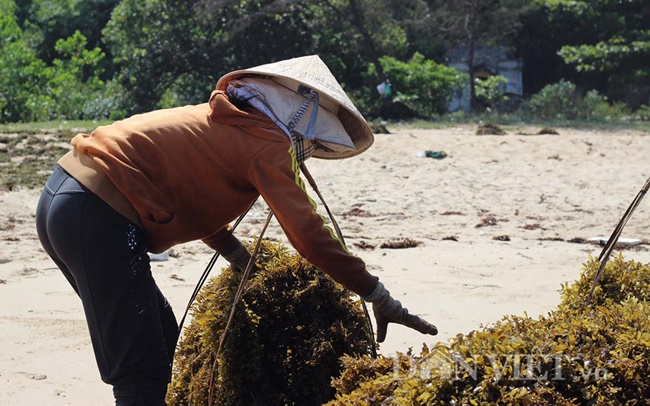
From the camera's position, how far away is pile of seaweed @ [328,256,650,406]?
88.6 inches

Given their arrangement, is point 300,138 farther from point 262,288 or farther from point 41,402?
point 41,402

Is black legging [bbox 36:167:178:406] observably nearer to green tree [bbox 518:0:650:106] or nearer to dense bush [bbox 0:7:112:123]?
dense bush [bbox 0:7:112:123]

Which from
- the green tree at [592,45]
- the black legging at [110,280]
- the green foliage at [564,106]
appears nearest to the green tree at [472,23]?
the green tree at [592,45]

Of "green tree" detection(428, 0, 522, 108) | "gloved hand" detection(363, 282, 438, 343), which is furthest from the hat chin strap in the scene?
"green tree" detection(428, 0, 522, 108)

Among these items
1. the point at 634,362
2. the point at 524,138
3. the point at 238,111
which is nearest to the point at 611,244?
the point at 634,362

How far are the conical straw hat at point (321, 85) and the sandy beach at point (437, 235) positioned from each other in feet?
4.98

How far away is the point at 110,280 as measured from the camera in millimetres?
2924

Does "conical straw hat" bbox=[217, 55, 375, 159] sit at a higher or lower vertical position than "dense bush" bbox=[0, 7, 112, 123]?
higher

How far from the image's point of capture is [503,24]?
69.2ft

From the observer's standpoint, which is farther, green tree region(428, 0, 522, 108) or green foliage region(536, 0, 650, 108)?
green foliage region(536, 0, 650, 108)

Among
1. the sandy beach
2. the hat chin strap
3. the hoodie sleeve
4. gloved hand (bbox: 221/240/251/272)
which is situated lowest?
the sandy beach

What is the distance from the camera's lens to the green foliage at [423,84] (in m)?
18.8

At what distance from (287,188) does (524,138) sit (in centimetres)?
987

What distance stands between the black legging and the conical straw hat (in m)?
0.62
